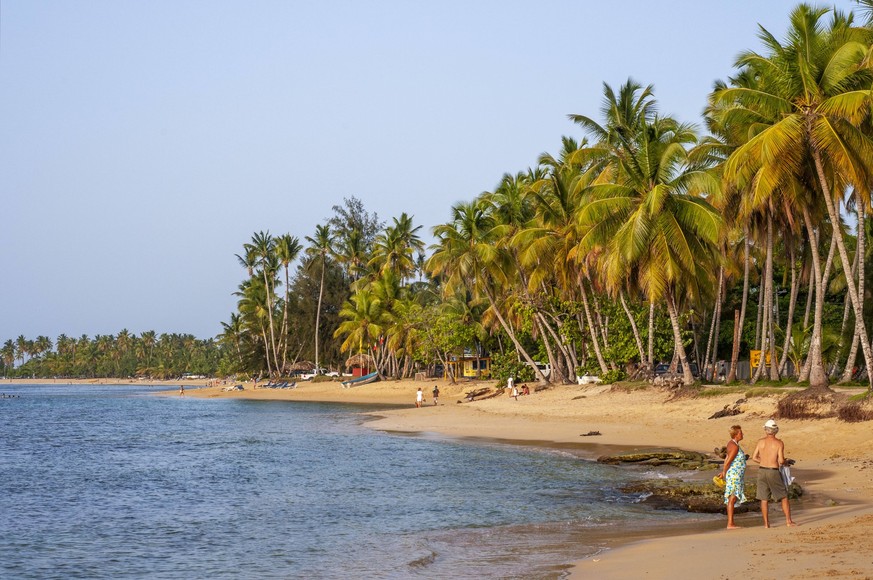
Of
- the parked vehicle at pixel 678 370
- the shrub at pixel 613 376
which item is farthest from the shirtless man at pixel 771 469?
the shrub at pixel 613 376

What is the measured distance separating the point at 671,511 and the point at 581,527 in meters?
1.97

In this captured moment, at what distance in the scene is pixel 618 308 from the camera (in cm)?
4228

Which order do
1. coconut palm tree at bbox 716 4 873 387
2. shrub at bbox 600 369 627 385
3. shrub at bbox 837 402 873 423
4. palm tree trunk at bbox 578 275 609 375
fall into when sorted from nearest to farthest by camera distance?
shrub at bbox 837 402 873 423, coconut palm tree at bbox 716 4 873 387, shrub at bbox 600 369 627 385, palm tree trunk at bbox 578 275 609 375

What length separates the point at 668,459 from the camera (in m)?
21.5

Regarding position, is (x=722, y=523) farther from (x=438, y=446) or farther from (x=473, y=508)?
(x=438, y=446)

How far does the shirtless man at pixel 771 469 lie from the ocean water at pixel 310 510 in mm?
2613

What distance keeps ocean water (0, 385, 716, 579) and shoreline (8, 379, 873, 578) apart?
1328 mm

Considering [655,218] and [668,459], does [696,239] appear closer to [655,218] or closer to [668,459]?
[655,218]

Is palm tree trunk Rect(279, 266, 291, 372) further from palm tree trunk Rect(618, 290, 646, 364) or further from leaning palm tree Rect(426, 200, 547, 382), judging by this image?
palm tree trunk Rect(618, 290, 646, 364)

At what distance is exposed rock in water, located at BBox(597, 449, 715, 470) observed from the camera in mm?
20703

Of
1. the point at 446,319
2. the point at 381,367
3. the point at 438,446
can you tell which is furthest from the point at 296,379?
the point at 438,446

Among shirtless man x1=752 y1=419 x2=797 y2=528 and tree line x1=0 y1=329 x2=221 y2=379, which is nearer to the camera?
shirtless man x1=752 y1=419 x2=797 y2=528

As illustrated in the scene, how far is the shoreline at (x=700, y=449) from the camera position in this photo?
10.1 m

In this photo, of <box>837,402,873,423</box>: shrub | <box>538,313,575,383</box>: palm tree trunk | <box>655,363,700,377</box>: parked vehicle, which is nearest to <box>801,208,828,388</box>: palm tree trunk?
<box>837,402,873,423</box>: shrub
